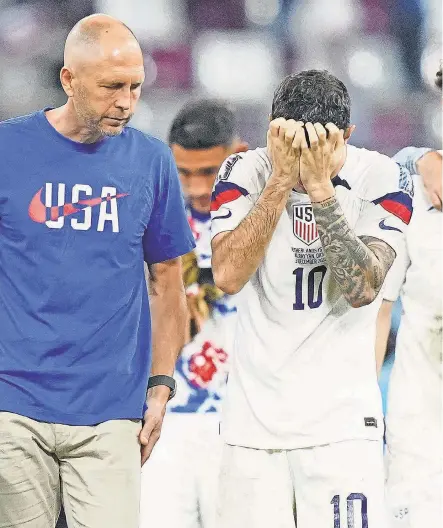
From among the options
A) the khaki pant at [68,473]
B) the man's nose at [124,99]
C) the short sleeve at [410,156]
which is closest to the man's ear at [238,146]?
the short sleeve at [410,156]

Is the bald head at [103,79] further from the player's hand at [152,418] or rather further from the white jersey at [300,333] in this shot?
the player's hand at [152,418]

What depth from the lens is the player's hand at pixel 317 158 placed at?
2.23 metres

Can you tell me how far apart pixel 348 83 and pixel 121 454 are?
4.35ft

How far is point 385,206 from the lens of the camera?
2354 mm

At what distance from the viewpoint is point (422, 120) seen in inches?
115

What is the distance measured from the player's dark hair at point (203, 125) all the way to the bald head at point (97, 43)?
2.21ft

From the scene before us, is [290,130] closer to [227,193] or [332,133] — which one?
[332,133]

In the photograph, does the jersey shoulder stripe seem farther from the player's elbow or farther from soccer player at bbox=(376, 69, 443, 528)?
soccer player at bbox=(376, 69, 443, 528)

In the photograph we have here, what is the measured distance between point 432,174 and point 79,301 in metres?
1.27

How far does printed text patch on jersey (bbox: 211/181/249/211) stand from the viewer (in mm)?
2329

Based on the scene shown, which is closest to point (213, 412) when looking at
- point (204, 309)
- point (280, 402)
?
point (204, 309)

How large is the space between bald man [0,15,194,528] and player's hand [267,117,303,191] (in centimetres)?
27

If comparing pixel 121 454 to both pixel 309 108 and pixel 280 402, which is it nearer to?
pixel 280 402

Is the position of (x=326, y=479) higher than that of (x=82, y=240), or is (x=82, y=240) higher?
(x=82, y=240)
